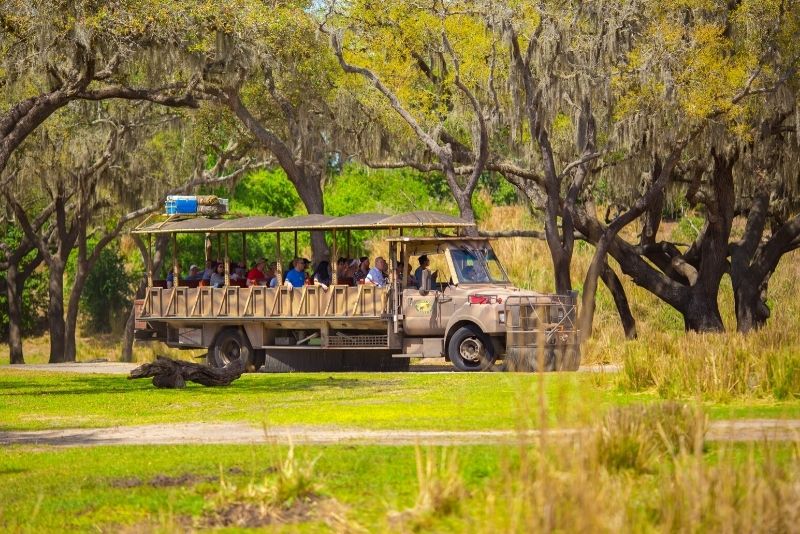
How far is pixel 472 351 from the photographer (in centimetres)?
2862

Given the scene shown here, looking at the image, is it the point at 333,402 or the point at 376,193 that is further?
the point at 376,193

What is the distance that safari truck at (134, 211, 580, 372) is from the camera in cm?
2825

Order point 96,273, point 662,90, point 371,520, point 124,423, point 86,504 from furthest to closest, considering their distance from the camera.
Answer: point 96,273 < point 662,90 < point 124,423 < point 86,504 < point 371,520

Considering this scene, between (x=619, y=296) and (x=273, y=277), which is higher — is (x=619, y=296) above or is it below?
below

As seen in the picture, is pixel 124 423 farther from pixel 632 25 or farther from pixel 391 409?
pixel 632 25

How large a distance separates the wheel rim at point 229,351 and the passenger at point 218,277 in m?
1.27

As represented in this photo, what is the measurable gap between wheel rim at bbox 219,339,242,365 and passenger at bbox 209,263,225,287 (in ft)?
4.16

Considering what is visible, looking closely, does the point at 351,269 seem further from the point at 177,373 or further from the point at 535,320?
the point at 177,373

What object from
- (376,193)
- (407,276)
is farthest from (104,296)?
(407,276)

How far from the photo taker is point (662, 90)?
108ft

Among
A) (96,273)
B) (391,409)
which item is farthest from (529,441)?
(96,273)

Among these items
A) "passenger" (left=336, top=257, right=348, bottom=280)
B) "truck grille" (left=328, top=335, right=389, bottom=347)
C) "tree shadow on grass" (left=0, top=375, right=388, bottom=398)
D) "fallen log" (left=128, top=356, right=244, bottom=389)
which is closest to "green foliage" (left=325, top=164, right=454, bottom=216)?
"passenger" (left=336, top=257, right=348, bottom=280)

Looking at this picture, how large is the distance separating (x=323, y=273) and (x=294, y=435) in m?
16.0

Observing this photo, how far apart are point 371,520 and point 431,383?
1360 cm
